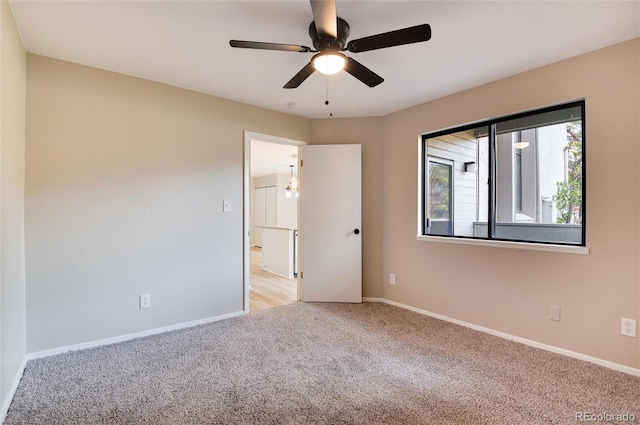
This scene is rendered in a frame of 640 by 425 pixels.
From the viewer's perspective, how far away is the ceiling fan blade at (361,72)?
2.03 m

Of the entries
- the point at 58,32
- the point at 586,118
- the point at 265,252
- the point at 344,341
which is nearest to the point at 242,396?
the point at 344,341

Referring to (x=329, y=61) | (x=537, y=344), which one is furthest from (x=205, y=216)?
(x=537, y=344)

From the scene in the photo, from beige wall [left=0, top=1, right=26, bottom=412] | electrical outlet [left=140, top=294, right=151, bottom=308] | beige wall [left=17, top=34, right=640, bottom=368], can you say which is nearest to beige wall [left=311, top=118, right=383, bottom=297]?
beige wall [left=17, top=34, right=640, bottom=368]

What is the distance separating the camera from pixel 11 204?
2012 millimetres

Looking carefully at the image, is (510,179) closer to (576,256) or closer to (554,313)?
(576,256)

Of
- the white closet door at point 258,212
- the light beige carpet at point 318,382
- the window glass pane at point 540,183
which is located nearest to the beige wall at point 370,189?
the light beige carpet at point 318,382

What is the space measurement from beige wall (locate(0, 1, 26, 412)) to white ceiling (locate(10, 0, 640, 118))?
0.25 meters

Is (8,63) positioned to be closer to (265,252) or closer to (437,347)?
(437,347)

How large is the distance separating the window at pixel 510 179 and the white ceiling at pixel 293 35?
0.56 m

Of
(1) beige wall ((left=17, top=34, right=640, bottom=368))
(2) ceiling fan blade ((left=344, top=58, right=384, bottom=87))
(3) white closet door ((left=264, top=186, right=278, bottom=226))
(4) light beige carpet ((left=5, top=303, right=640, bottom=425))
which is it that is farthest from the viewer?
(3) white closet door ((left=264, top=186, right=278, bottom=226))

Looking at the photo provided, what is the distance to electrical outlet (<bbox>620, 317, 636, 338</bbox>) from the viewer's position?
7.16 feet

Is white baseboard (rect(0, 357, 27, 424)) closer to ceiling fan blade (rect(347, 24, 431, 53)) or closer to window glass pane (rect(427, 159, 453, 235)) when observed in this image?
ceiling fan blade (rect(347, 24, 431, 53))

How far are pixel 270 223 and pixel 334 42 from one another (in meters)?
8.01

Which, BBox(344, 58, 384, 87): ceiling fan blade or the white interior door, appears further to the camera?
the white interior door
